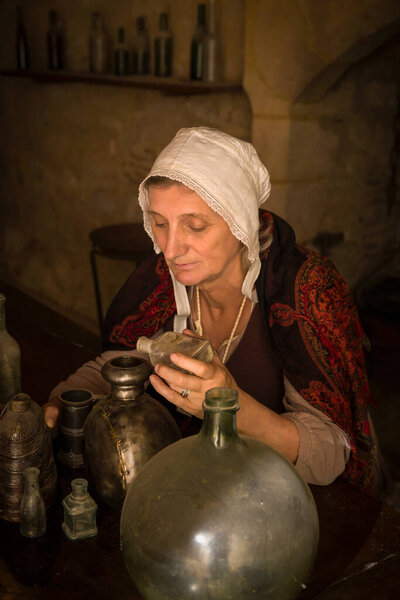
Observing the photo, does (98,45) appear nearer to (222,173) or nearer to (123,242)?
(123,242)

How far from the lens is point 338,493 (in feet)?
4.73

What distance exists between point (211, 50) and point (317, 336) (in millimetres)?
2496

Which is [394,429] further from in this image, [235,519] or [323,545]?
[235,519]

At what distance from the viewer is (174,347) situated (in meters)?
1.30

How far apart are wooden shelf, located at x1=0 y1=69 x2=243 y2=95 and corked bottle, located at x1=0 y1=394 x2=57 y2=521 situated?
2728 mm

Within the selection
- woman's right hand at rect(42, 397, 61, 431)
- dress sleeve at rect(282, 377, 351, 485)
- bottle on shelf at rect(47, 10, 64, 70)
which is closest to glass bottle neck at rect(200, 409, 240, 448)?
dress sleeve at rect(282, 377, 351, 485)

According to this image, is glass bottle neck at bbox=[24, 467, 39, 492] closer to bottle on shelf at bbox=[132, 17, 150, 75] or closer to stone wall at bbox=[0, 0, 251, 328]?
stone wall at bbox=[0, 0, 251, 328]

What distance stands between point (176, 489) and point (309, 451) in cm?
68

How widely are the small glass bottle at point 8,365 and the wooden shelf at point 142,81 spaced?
2368 millimetres

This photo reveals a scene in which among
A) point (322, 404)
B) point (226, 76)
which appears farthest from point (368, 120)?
point (322, 404)

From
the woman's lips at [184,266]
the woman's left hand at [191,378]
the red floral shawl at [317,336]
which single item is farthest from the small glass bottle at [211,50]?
the woman's left hand at [191,378]

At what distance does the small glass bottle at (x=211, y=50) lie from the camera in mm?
3695

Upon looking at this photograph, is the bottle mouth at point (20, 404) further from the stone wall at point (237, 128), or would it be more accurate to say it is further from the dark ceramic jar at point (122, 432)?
the stone wall at point (237, 128)

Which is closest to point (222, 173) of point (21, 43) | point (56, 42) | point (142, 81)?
point (142, 81)
